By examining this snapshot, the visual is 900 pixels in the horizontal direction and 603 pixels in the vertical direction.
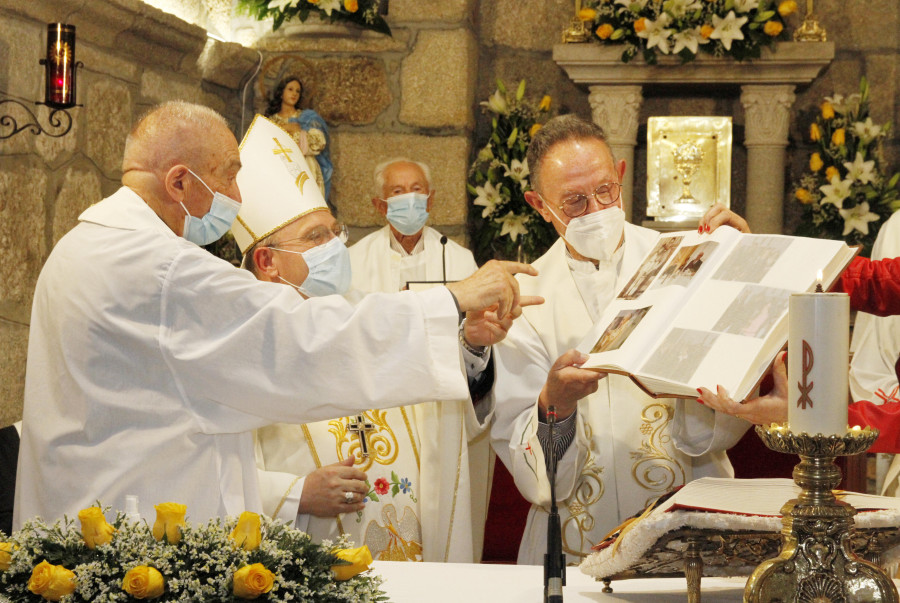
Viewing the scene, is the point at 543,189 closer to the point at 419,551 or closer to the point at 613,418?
the point at 613,418

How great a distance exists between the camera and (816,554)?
49.8 inches

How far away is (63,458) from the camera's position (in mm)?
2242

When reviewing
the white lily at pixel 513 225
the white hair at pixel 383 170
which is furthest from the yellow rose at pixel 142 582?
the white lily at pixel 513 225

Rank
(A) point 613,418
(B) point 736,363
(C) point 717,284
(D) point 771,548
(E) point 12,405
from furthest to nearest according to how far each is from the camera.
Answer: (E) point 12,405
(A) point 613,418
(C) point 717,284
(B) point 736,363
(D) point 771,548

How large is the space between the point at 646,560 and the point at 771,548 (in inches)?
7.4

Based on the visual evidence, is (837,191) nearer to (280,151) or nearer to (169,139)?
(280,151)

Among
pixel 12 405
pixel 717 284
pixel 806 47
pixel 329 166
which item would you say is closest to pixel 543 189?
pixel 717 284

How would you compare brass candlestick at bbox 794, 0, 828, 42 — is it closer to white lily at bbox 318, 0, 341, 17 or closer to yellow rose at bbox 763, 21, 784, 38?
yellow rose at bbox 763, 21, 784, 38

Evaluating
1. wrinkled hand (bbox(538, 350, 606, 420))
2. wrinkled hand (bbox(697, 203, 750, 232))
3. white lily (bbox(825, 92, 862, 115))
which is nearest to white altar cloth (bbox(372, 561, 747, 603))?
wrinkled hand (bbox(538, 350, 606, 420))

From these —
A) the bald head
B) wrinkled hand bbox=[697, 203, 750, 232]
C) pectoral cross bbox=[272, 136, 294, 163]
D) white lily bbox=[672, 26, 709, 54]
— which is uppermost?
white lily bbox=[672, 26, 709, 54]

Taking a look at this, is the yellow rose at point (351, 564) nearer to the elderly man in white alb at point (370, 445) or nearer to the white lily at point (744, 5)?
the elderly man in white alb at point (370, 445)

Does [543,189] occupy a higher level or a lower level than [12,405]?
higher

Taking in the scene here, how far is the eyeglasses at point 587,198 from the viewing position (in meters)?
3.02

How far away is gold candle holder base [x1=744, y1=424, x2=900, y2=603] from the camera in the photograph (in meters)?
1.24
